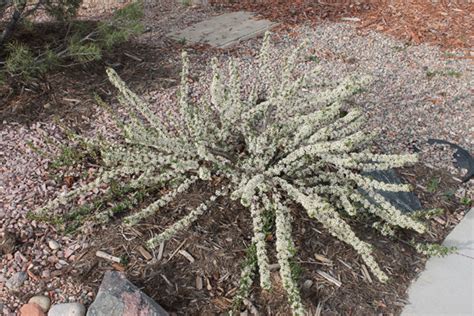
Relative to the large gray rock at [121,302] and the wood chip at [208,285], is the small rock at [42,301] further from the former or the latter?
the wood chip at [208,285]

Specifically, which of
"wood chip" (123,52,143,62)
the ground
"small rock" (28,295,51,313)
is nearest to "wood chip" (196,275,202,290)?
the ground

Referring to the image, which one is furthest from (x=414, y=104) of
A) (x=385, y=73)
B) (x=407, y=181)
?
(x=407, y=181)

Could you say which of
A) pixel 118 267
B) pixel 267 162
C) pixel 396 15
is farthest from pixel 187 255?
pixel 396 15

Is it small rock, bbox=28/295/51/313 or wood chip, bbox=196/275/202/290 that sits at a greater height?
small rock, bbox=28/295/51/313

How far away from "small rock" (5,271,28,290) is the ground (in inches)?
1.1

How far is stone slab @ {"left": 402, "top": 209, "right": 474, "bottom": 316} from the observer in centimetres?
206

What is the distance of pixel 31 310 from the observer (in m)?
1.93

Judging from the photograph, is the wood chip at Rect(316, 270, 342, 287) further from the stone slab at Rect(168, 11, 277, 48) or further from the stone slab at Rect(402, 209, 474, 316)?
the stone slab at Rect(168, 11, 277, 48)

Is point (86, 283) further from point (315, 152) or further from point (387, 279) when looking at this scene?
point (387, 279)

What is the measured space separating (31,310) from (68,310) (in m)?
0.15

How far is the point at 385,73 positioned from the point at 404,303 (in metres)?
2.35

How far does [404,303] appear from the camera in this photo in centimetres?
207

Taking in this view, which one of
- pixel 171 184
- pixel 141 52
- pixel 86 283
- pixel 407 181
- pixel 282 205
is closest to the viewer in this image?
pixel 86 283

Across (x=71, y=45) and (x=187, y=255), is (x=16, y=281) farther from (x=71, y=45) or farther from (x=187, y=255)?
(x=71, y=45)
